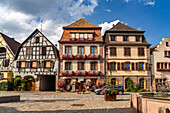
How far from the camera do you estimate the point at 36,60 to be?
31734 millimetres

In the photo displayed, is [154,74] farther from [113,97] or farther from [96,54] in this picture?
[113,97]

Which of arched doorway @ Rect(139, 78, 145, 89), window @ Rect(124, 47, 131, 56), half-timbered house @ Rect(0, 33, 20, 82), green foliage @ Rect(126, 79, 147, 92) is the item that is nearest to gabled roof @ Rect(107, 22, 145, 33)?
window @ Rect(124, 47, 131, 56)

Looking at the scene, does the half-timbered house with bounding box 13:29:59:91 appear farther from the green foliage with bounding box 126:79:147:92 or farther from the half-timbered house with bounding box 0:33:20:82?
the green foliage with bounding box 126:79:147:92

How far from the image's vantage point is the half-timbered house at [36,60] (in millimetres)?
31141

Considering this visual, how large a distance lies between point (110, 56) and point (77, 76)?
730cm

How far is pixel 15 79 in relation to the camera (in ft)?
102

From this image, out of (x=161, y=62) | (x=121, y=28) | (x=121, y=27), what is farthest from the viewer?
(x=121, y=27)

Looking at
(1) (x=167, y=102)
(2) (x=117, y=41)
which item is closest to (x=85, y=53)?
(2) (x=117, y=41)

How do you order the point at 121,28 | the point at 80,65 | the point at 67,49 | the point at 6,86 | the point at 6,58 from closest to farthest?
the point at 6,86 → the point at 80,65 → the point at 67,49 → the point at 121,28 → the point at 6,58

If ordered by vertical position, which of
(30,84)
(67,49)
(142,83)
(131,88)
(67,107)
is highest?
(67,49)

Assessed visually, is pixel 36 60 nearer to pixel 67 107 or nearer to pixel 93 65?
pixel 93 65

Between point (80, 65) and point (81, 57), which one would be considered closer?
point (81, 57)

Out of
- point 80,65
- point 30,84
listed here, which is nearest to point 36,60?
point 30,84

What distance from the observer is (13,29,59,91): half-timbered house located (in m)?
Result: 31.1
